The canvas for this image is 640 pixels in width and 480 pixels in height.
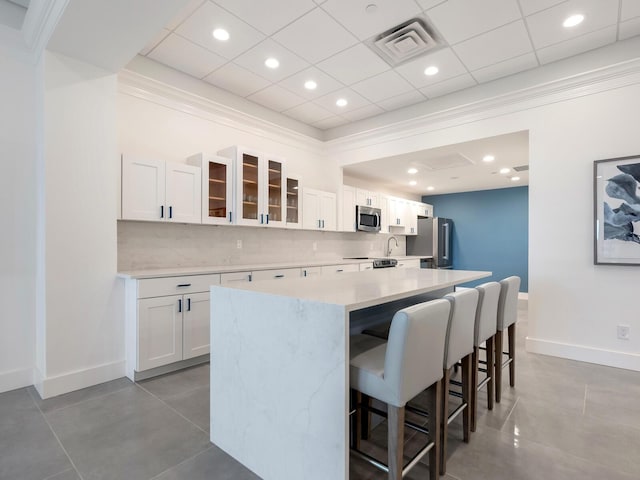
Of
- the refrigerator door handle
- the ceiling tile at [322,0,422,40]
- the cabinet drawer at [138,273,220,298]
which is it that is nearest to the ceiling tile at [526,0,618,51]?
the ceiling tile at [322,0,422,40]

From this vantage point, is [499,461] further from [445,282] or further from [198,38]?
[198,38]

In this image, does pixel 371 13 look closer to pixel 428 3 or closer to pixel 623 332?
pixel 428 3

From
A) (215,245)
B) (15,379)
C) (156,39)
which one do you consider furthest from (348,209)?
(15,379)

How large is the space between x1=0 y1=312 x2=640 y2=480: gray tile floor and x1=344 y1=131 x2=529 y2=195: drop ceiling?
2720mm

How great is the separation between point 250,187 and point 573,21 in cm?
335

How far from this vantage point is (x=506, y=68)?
3.51 meters

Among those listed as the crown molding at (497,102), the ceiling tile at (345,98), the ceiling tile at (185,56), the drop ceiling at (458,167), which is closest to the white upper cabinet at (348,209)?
the drop ceiling at (458,167)

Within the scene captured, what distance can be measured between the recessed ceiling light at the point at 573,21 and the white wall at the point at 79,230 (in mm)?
3796

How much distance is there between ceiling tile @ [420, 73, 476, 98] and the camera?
3734mm

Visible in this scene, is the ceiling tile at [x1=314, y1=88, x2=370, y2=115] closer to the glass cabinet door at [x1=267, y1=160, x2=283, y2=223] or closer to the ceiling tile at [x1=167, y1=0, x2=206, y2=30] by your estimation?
the glass cabinet door at [x1=267, y1=160, x2=283, y2=223]

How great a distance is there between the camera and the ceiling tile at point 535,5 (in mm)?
2527

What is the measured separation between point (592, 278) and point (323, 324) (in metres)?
3.16

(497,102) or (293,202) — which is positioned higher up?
(497,102)

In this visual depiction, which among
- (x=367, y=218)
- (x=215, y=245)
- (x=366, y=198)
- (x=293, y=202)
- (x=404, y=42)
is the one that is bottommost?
(x=215, y=245)
